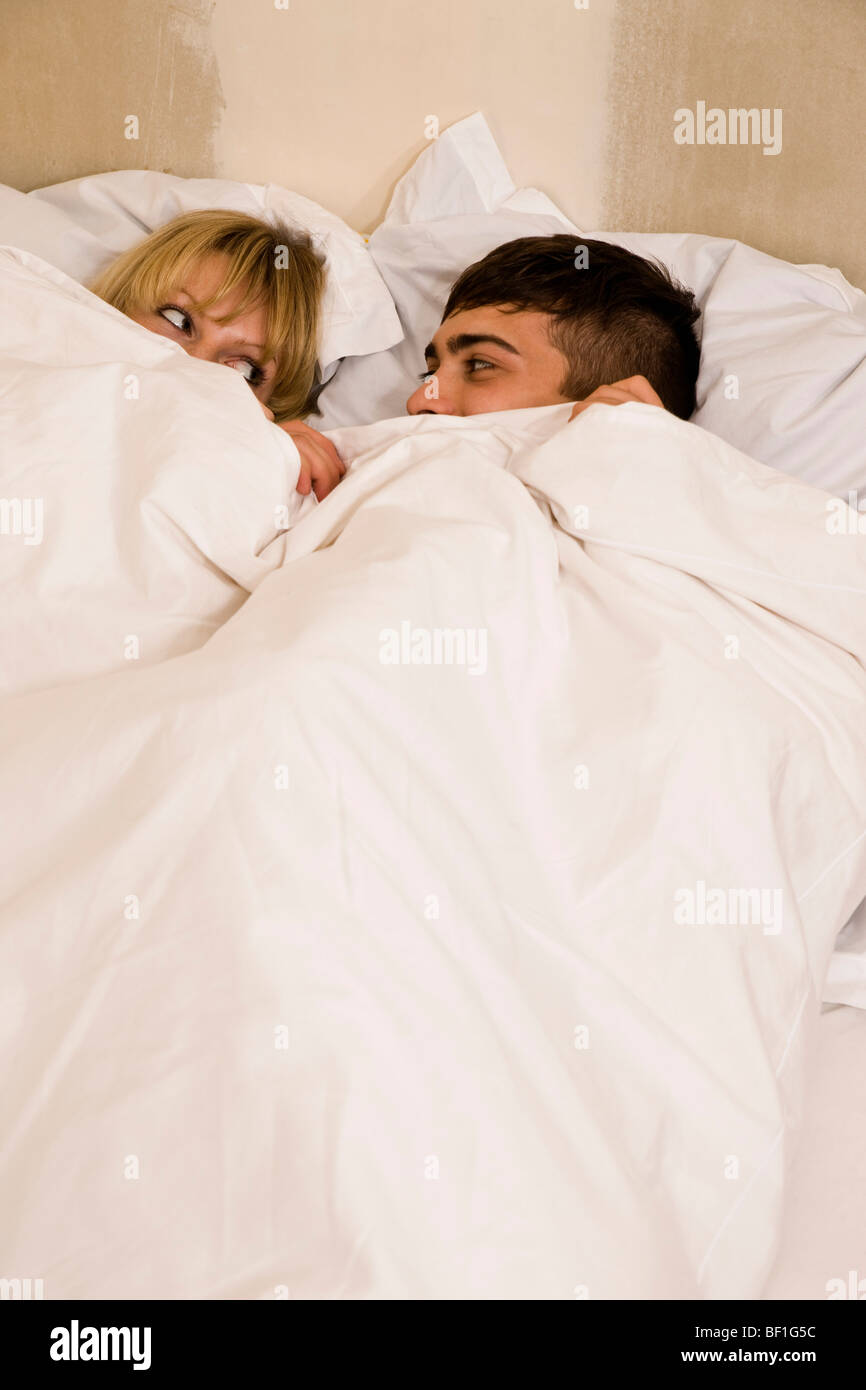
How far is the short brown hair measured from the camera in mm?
1388

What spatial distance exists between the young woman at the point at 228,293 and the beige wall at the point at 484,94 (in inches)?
10.8

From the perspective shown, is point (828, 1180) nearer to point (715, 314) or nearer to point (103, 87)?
point (715, 314)

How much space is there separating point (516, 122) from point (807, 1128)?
146 centimetres

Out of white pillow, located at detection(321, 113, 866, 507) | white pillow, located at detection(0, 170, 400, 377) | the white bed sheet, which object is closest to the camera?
the white bed sheet

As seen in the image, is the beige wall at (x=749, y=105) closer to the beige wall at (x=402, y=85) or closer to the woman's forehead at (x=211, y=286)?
the beige wall at (x=402, y=85)

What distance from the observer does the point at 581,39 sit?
1591mm

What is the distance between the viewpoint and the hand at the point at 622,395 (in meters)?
1.16

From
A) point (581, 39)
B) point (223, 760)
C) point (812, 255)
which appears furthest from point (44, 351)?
point (812, 255)

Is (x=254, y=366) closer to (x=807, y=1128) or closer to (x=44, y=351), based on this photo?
(x=44, y=351)

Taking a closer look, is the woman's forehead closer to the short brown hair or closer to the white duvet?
the short brown hair

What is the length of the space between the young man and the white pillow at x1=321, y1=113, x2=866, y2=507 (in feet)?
0.23

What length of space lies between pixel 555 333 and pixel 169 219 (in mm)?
628

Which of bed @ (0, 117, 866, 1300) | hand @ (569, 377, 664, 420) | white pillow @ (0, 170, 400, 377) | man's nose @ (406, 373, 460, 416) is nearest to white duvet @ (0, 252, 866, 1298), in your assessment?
bed @ (0, 117, 866, 1300)

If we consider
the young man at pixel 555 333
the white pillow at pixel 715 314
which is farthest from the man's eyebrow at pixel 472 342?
the white pillow at pixel 715 314
